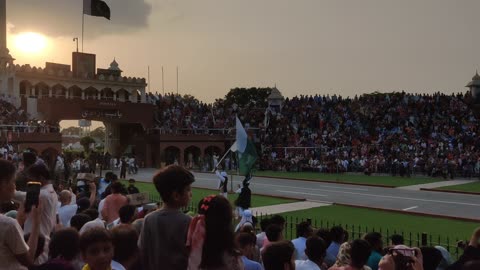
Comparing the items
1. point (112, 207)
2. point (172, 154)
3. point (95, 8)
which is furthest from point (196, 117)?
point (112, 207)

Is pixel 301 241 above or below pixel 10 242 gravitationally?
below

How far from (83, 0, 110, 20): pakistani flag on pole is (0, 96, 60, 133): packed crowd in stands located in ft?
35.2

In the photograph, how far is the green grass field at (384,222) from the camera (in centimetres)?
1464

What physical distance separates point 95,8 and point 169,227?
35.5 meters

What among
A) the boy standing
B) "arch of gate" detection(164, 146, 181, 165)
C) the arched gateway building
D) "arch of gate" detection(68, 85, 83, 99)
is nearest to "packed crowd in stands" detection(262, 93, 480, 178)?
the arched gateway building

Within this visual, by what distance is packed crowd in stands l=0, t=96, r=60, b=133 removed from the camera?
39781mm

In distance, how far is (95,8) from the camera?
120 feet

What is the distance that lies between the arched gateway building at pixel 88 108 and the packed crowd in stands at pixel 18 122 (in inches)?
24.8

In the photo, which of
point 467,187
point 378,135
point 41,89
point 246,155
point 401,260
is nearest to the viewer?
point 401,260

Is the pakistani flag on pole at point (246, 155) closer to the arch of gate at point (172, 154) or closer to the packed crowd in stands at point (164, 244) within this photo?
the packed crowd in stands at point (164, 244)

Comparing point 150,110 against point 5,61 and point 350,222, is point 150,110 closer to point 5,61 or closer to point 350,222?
point 5,61

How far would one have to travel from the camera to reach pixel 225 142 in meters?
52.6

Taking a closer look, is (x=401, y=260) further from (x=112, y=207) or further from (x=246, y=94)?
(x=246, y=94)

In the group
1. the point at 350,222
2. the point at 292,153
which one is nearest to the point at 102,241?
the point at 350,222
